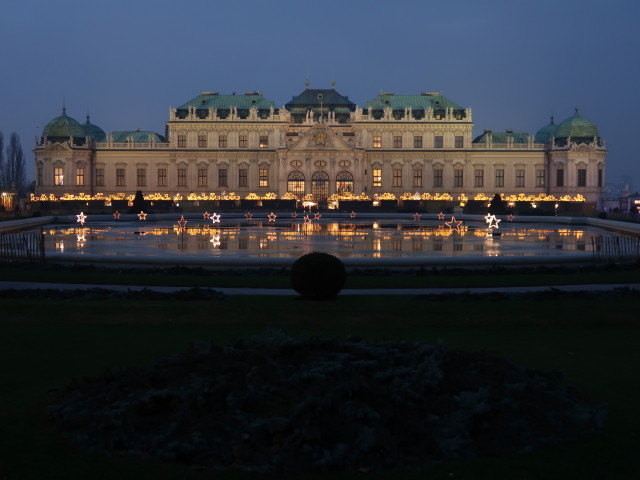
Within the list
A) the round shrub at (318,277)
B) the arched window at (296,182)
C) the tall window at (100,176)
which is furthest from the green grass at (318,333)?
the tall window at (100,176)

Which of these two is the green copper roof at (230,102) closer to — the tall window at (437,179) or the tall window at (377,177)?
the tall window at (377,177)

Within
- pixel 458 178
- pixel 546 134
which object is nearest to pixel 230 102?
pixel 458 178

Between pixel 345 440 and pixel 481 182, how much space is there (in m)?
105

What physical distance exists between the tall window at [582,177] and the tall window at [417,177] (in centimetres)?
2057

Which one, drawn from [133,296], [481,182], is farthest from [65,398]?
[481,182]

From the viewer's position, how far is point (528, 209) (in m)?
90.5

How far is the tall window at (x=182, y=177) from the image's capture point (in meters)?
109

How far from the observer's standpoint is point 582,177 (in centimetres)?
10775

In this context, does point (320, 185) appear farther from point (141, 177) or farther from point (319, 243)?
point (319, 243)

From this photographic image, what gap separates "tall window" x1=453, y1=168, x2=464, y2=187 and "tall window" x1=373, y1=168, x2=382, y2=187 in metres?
9.92

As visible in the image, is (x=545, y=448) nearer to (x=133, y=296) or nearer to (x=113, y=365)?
(x=113, y=365)

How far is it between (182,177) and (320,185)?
61.0 feet

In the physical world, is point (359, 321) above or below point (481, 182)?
below

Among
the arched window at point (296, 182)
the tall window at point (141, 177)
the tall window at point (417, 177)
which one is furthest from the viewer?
the tall window at point (417, 177)
